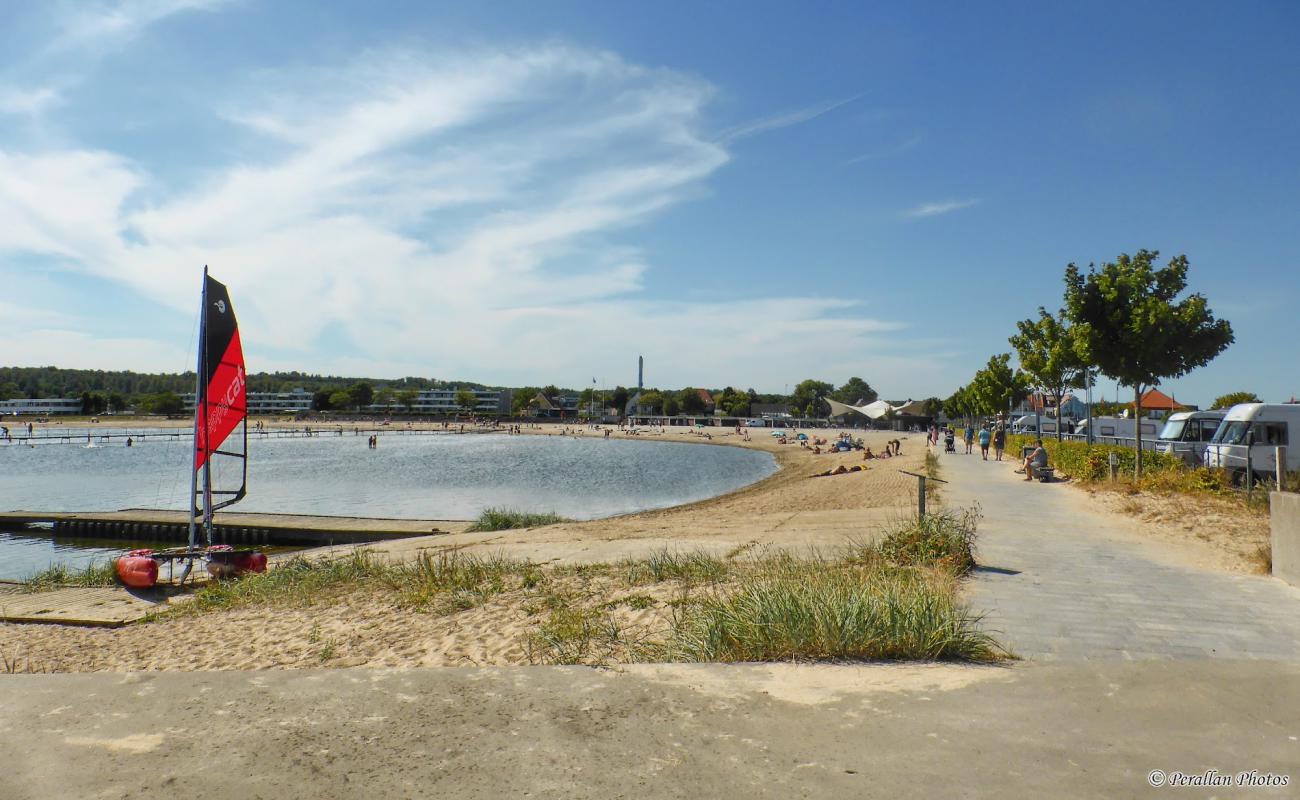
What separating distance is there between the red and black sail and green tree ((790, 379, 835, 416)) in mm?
162067

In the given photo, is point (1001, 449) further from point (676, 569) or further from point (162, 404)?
point (162, 404)

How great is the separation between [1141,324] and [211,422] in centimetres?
2217

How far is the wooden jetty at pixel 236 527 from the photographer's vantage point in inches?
907

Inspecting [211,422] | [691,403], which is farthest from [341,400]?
[211,422]

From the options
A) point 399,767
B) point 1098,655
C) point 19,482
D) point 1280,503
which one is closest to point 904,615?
point 1098,655

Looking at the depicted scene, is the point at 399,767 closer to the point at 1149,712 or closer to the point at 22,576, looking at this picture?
the point at 1149,712

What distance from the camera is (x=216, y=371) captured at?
624 inches

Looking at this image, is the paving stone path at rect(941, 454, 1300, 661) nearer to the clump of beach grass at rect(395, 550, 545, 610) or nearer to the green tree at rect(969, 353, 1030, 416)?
the clump of beach grass at rect(395, 550, 545, 610)

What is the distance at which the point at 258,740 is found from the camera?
12.6 ft

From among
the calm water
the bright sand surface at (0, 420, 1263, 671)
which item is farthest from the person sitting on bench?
the calm water

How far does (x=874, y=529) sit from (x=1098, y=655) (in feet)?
26.4

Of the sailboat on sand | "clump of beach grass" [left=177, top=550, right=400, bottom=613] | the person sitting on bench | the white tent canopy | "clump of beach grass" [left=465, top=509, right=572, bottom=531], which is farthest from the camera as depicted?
the white tent canopy

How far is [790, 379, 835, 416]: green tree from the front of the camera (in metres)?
175

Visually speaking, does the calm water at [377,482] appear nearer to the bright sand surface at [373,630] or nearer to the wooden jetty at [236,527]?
the wooden jetty at [236,527]
